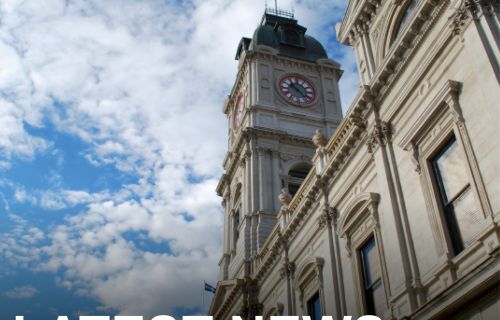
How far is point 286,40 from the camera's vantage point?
48406 millimetres

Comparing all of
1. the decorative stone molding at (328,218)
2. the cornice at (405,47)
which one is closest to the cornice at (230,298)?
the decorative stone molding at (328,218)

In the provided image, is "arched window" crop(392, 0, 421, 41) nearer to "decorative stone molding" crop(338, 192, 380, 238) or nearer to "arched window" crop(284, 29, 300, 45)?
"decorative stone molding" crop(338, 192, 380, 238)

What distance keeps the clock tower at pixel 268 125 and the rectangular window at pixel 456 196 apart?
1774cm

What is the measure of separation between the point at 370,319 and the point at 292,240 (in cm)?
975

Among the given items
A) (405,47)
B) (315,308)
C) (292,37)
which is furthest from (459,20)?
(292,37)

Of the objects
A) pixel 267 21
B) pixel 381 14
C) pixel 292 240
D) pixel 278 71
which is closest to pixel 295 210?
pixel 292 240

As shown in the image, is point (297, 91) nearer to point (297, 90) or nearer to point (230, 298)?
point (297, 90)

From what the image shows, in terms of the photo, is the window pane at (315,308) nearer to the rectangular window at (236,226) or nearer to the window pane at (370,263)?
the window pane at (370,263)

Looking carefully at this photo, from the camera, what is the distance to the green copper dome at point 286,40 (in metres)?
47.1

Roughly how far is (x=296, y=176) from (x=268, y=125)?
3.93 meters

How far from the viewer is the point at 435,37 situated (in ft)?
56.9

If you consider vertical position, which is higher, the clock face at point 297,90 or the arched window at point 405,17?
the clock face at point 297,90

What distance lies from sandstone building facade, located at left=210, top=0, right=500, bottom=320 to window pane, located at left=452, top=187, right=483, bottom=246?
3 cm

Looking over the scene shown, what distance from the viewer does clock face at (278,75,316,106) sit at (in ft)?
143
